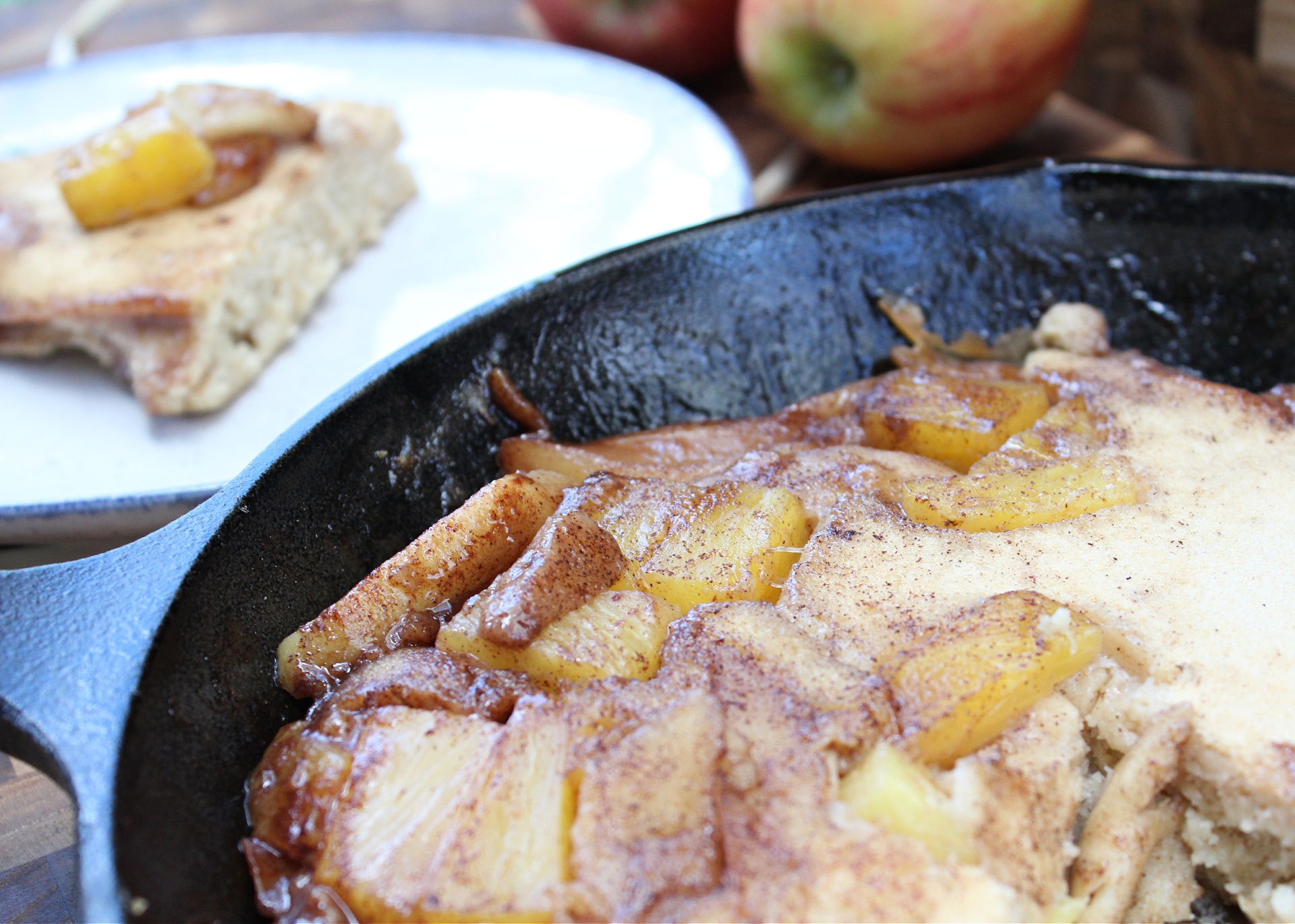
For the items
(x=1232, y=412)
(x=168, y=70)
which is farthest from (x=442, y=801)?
(x=168, y=70)

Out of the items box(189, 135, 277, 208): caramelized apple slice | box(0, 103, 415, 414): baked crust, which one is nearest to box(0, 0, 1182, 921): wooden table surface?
box(0, 103, 415, 414): baked crust

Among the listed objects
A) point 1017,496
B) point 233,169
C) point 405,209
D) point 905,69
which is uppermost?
point 905,69

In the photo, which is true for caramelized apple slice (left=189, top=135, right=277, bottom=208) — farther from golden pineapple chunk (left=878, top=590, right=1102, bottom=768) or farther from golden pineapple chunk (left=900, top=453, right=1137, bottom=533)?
golden pineapple chunk (left=878, top=590, right=1102, bottom=768)

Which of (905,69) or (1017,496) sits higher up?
(905,69)

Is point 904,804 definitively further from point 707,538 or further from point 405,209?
point 405,209

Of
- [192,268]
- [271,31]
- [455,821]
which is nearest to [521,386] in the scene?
[455,821]

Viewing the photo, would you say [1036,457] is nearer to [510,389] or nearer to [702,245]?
[702,245]

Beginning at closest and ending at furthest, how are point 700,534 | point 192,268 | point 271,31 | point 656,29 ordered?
point 700,534 → point 192,268 → point 656,29 → point 271,31

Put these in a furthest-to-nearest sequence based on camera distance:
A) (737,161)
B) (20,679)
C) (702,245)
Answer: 1. (737,161)
2. (702,245)
3. (20,679)
